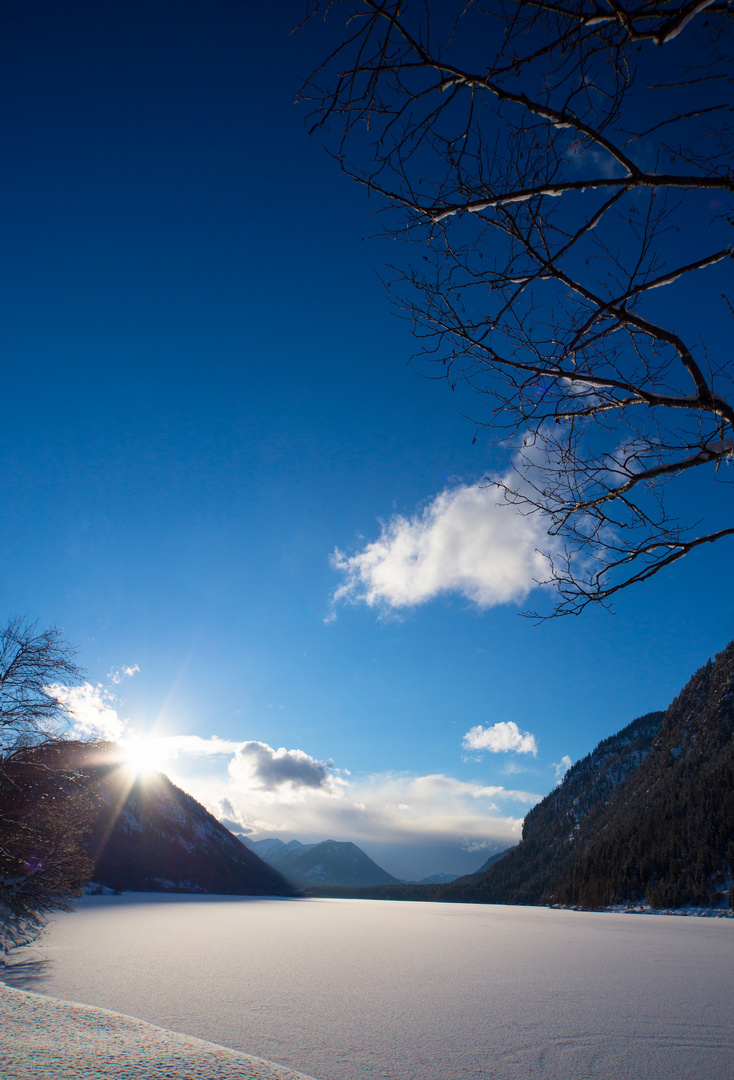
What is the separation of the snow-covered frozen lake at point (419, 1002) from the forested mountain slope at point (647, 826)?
64.8 m

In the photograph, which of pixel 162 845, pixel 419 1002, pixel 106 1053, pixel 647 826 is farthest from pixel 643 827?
pixel 106 1053

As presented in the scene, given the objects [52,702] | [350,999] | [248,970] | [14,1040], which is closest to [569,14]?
[14,1040]

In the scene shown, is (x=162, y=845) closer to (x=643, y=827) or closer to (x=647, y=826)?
(x=643, y=827)

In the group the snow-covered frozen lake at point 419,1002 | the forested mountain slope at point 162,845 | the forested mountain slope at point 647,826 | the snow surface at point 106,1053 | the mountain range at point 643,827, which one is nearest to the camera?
the snow surface at point 106,1053

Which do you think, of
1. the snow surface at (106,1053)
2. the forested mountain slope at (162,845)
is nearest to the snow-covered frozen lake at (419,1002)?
the snow surface at (106,1053)

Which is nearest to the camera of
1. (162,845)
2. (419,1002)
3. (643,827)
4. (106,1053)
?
(106,1053)

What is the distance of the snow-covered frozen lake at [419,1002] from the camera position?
107 inches

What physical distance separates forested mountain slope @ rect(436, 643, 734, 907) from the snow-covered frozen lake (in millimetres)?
64754

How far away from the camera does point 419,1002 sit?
4.02 m

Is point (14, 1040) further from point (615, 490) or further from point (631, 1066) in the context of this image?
point (615, 490)

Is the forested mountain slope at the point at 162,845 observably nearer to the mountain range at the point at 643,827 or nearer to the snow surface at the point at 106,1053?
the mountain range at the point at 643,827

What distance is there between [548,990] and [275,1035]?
297cm

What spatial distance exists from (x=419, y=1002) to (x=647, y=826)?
86.6 metres

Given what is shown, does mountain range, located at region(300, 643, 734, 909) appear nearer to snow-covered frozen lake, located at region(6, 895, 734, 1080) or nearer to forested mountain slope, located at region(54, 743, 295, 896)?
snow-covered frozen lake, located at region(6, 895, 734, 1080)
